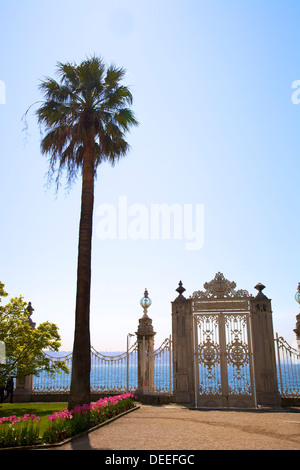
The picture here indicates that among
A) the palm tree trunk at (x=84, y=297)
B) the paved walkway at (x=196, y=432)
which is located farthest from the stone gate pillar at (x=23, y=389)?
the palm tree trunk at (x=84, y=297)

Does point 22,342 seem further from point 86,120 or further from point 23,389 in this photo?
point 86,120

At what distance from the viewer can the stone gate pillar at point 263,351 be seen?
14.5 meters

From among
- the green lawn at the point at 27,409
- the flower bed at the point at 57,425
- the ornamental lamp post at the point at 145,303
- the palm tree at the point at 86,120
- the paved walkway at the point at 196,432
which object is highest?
the palm tree at the point at 86,120

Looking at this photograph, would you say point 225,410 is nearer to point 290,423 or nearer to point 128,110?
point 290,423

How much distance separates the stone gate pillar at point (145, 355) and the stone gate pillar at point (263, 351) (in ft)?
14.0

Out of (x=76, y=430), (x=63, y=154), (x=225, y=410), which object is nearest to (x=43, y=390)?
(x=225, y=410)

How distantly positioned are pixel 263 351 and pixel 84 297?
24.4ft

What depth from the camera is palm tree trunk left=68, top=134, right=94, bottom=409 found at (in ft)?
35.4

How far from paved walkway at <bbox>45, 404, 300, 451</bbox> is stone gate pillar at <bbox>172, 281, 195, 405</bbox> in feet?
7.12

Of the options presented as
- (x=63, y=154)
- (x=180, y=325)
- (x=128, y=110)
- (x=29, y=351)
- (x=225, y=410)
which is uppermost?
(x=128, y=110)

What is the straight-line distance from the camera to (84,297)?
458 inches

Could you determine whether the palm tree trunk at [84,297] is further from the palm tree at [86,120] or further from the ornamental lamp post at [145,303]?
the ornamental lamp post at [145,303]
